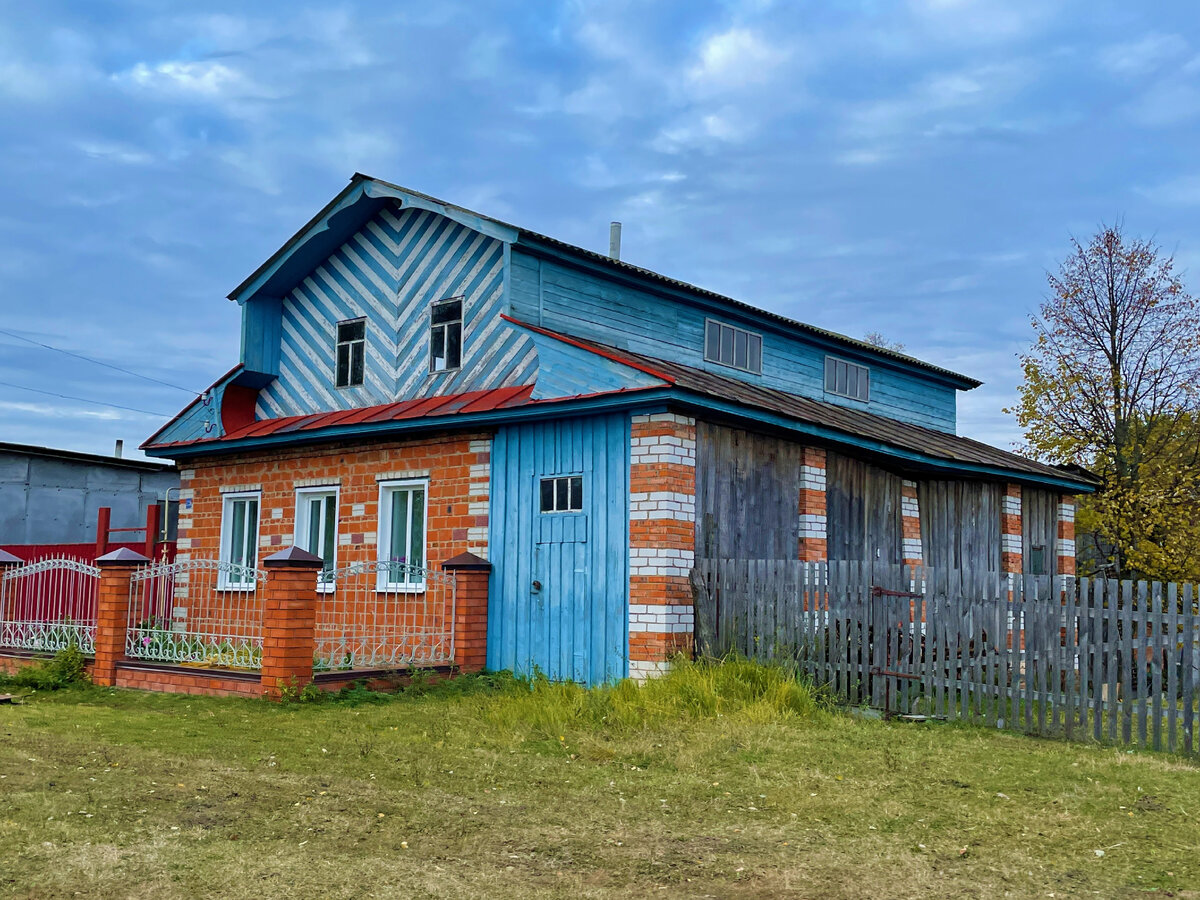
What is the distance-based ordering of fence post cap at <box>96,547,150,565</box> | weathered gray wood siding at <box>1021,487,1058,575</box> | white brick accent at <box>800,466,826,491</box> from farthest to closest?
weathered gray wood siding at <box>1021,487,1058,575</box>, white brick accent at <box>800,466,826,491</box>, fence post cap at <box>96,547,150,565</box>

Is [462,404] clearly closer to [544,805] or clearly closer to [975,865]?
[544,805]

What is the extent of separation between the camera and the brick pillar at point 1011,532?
704 inches

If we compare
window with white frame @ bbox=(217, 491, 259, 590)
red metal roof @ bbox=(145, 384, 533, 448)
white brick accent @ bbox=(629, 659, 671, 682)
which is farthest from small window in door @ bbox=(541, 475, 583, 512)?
window with white frame @ bbox=(217, 491, 259, 590)

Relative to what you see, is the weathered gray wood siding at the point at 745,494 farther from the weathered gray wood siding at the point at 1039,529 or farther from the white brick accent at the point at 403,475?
the weathered gray wood siding at the point at 1039,529

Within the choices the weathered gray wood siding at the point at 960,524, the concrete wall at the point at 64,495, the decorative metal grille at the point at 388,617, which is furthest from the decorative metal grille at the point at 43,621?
the weathered gray wood siding at the point at 960,524

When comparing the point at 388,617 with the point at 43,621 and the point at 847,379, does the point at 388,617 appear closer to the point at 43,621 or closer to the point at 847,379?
the point at 43,621

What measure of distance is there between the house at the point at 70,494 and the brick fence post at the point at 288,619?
1415cm

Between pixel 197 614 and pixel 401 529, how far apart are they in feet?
13.5

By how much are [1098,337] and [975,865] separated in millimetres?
19527

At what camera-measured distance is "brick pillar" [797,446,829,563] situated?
13742 mm

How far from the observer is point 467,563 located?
12984 mm

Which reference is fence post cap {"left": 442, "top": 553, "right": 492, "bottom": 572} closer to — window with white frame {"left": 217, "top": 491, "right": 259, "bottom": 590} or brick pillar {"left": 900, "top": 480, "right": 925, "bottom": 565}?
window with white frame {"left": 217, "top": 491, "right": 259, "bottom": 590}

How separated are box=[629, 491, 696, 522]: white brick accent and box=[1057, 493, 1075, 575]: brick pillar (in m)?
10.3

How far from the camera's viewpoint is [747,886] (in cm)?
523
